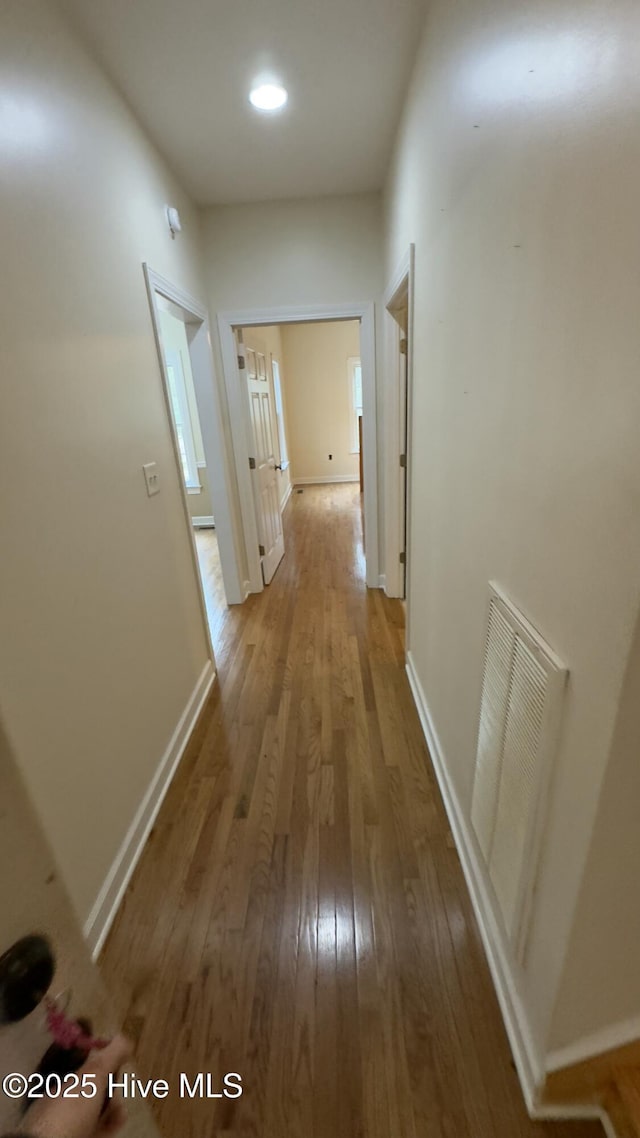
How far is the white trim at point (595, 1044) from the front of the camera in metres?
0.85

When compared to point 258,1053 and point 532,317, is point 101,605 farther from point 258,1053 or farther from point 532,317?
point 532,317

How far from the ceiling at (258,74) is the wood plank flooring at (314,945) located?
263 cm

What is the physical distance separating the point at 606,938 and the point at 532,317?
110cm

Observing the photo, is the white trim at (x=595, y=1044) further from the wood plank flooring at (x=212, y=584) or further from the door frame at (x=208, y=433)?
the wood plank flooring at (x=212, y=584)

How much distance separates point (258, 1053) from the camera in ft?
3.42

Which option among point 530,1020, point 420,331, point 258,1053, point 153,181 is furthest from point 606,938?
point 153,181

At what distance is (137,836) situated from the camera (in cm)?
155

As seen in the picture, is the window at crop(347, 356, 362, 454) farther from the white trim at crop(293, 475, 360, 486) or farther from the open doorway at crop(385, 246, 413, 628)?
the open doorway at crop(385, 246, 413, 628)

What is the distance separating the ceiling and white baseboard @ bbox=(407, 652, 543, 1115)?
8.55 feet

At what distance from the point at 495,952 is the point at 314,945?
0.49 metres

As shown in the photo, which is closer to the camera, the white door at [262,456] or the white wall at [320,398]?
the white door at [262,456]

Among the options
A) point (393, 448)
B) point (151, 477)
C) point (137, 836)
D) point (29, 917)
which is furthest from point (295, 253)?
point (29, 917)

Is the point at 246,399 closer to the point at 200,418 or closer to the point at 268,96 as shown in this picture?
the point at 200,418

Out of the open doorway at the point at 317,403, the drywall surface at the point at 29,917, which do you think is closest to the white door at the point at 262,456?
the open doorway at the point at 317,403
